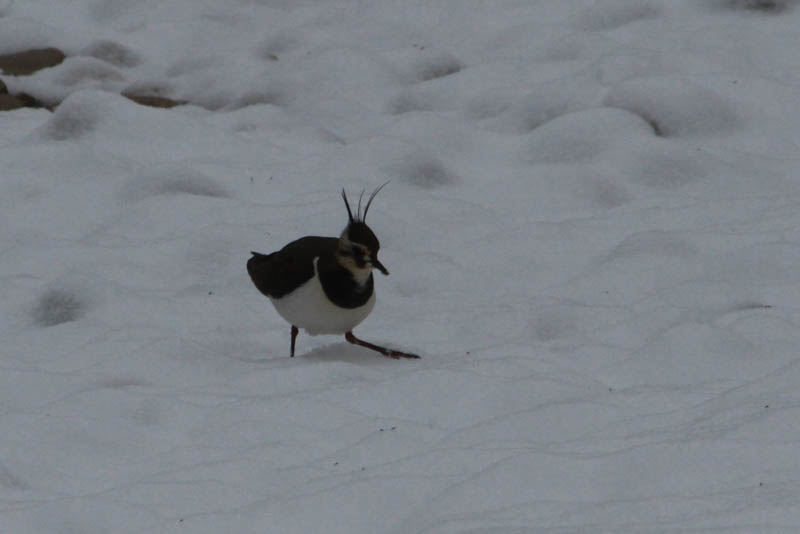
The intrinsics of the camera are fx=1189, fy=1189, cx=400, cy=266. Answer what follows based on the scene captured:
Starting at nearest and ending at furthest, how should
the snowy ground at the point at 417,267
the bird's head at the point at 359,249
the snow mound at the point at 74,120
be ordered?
1. the snowy ground at the point at 417,267
2. the bird's head at the point at 359,249
3. the snow mound at the point at 74,120

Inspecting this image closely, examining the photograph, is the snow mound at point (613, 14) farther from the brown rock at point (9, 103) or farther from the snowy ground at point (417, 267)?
the brown rock at point (9, 103)

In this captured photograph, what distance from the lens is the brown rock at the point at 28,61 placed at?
889 cm

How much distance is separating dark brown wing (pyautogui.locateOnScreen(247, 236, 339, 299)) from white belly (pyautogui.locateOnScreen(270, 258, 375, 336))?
1.3 inches

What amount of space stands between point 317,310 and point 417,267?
126 centimetres

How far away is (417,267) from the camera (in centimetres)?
632

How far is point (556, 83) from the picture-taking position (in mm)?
8000

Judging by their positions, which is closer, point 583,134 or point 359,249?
point 359,249

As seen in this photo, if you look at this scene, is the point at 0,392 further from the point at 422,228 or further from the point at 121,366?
the point at 422,228

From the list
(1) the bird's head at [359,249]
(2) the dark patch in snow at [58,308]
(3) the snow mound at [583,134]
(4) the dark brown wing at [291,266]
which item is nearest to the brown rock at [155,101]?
(3) the snow mound at [583,134]

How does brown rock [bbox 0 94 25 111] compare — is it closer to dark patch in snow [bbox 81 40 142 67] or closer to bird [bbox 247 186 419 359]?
dark patch in snow [bbox 81 40 142 67]

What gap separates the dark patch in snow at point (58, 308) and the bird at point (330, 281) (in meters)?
1.02

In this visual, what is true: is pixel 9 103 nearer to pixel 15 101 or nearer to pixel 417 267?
pixel 15 101

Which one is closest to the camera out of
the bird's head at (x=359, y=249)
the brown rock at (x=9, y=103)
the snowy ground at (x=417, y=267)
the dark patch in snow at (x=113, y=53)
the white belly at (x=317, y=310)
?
the snowy ground at (x=417, y=267)

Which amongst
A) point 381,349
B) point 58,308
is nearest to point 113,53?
point 58,308
